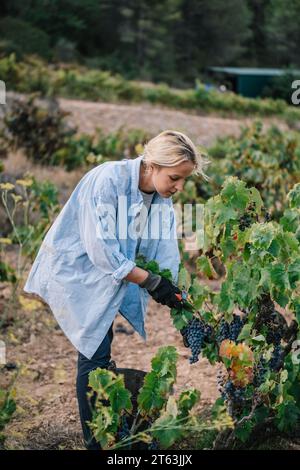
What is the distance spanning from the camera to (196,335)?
10.6 feet

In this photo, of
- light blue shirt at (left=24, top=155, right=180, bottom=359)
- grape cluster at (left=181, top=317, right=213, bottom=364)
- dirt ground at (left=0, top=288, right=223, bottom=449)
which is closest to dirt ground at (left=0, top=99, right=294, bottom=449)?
dirt ground at (left=0, top=288, right=223, bottom=449)

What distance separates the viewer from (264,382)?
314cm

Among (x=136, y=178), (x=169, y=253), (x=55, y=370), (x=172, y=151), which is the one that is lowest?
(x=55, y=370)

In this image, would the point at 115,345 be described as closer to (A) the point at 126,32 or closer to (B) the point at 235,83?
(B) the point at 235,83

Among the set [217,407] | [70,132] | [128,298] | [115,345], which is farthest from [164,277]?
[70,132]

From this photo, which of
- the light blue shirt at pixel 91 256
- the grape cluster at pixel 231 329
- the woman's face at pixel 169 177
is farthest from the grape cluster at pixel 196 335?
the woman's face at pixel 169 177

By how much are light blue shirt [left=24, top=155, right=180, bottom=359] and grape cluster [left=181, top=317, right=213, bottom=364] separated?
0.31m

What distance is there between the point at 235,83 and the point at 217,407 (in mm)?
34543

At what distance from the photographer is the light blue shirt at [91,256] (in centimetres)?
310

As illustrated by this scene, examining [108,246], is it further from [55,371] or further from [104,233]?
[55,371]

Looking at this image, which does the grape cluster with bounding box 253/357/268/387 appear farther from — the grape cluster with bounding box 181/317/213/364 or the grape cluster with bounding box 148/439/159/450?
the grape cluster with bounding box 148/439/159/450

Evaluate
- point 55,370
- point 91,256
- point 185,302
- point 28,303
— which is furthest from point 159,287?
point 55,370

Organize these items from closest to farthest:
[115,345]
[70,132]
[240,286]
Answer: [240,286]
[115,345]
[70,132]

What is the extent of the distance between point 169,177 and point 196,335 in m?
0.66
